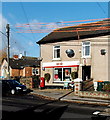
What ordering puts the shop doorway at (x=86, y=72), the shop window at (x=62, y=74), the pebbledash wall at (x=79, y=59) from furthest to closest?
the shop window at (x=62, y=74) < the shop doorway at (x=86, y=72) < the pebbledash wall at (x=79, y=59)

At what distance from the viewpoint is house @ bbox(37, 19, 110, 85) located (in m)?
20.4

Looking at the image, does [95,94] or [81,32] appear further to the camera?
[81,32]

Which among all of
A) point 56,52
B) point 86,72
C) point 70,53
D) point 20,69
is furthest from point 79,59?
point 20,69

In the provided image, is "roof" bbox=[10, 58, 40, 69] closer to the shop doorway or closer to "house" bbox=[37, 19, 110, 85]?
→ "house" bbox=[37, 19, 110, 85]

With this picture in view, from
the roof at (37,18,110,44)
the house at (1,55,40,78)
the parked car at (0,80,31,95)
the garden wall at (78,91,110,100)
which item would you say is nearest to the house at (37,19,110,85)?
the roof at (37,18,110,44)

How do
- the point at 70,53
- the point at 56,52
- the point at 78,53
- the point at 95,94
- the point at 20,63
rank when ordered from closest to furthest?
the point at 95,94
the point at 78,53
the point at 70,53
the point at 56,52
the point at 20,63

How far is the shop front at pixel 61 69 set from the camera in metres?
22.2

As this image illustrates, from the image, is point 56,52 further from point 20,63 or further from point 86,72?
point 20,63

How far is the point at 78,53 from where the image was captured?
72.4 ft

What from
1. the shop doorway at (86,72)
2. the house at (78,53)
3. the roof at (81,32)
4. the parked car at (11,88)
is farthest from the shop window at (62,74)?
the parked car at (11,88)

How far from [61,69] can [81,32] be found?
4.73 meters

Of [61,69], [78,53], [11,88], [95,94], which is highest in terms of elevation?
[78,53]

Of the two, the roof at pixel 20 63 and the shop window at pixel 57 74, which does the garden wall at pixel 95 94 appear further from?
the roof at pixel 20 63

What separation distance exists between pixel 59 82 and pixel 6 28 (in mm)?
8458
